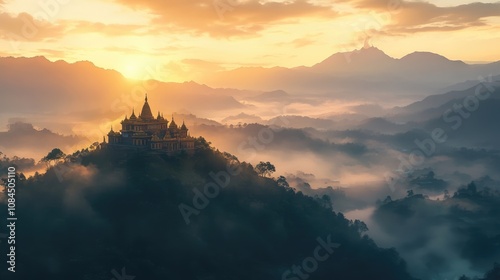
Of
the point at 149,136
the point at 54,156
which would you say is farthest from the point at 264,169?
the point at 54,156

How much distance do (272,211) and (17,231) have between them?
61.9 meters

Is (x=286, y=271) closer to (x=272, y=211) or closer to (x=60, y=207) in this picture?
(x=272, y=211)

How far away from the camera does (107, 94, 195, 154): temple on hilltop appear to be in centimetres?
12762

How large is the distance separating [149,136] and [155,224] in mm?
19991

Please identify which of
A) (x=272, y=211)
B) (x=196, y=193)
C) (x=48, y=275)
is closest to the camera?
(x=48, y=275)

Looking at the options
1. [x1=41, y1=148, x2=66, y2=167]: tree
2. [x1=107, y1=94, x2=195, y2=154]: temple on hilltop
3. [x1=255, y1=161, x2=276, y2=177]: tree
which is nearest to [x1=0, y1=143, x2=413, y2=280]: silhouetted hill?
[x1=107, y1=94, x2=195, y2=154]: temple on hilltop

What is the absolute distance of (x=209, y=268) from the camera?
431ft

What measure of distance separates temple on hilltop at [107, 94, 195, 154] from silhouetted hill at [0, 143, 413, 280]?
86.6 inches

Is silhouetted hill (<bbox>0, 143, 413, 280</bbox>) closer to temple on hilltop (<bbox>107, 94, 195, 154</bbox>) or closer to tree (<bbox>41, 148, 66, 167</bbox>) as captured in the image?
temple on hilltop (<bbox>107, 94, 195, 154</bbox>)

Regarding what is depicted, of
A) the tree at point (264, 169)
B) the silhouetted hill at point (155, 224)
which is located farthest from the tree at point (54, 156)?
the tree at point (264, 169)

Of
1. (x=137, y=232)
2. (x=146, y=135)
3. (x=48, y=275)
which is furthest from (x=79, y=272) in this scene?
(x=146, y=135)

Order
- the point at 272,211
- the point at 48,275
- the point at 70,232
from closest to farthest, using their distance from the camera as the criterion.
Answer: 1. the point at 48,275
2. the point at 70,232
3. the point at 272,211

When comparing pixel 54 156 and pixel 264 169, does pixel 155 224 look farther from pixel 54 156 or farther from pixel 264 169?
pixel 264 169

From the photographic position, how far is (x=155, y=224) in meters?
130
